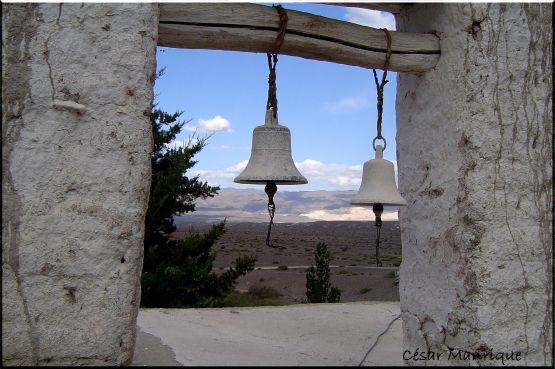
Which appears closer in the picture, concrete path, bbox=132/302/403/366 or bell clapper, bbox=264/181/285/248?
bell clapper, bbox=264/181/285/248

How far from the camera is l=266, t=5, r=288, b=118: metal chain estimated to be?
3.20 m

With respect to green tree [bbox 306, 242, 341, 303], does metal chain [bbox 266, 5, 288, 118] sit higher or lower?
higher

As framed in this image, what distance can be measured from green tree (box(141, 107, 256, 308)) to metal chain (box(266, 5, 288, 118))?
4.85m

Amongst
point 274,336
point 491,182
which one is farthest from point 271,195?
point 274,336

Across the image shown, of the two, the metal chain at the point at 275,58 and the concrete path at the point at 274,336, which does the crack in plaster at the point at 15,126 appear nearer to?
the concrete path at the point at 274,336

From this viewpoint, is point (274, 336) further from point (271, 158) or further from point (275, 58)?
point (275, 58)

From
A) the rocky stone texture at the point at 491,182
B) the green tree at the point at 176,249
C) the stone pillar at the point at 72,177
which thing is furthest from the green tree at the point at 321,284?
the stone pillar at the point at 72,177

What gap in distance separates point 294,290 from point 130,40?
1448cm

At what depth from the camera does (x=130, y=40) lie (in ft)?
9.23

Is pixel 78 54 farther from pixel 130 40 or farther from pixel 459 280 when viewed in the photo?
pixel 459 280

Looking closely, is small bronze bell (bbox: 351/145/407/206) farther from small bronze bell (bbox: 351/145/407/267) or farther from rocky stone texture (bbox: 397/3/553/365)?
rocky stone texture (bbox: 397/3/553/365)

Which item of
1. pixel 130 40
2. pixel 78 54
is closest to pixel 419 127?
pixel 130 40

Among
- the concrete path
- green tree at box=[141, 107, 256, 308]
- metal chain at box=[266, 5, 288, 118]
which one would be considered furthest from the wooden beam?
green tree at box=[141, 107, 256, 308]

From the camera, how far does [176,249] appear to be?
28.2 feet
